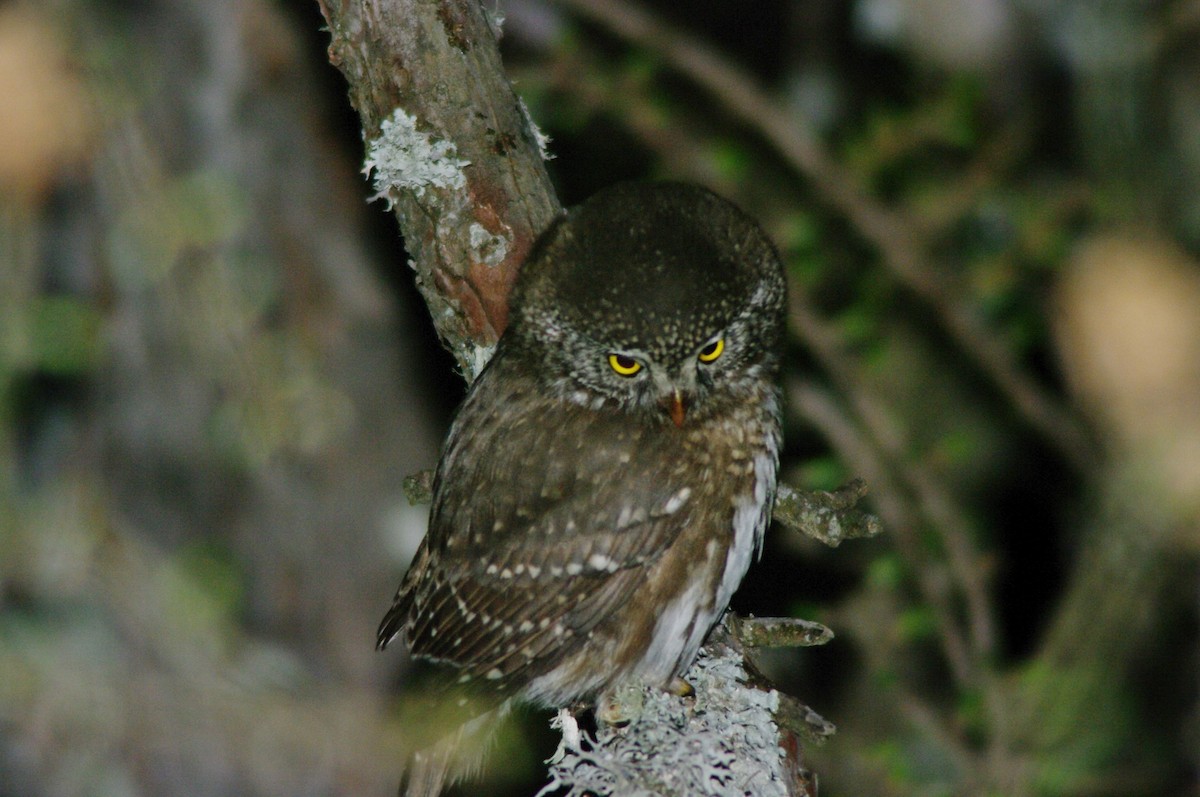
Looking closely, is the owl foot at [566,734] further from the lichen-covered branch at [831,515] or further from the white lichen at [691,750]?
the lichen-covered branch at [831,515]

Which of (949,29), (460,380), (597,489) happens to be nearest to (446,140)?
(597,489)

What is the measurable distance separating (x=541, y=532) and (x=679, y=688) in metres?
0.60

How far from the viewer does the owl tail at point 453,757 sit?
10.7 ft

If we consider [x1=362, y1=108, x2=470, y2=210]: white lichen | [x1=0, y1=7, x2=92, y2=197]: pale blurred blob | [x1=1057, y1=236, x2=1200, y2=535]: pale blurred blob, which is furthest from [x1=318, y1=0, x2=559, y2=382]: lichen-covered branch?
[x1=1057, y1=236, x2=1200, y2=535]: pale blurred blob

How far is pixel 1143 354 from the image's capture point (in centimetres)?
522

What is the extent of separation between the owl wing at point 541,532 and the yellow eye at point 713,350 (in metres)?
0.23

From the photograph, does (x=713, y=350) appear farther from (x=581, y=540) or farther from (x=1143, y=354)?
(x=1143, y=354)

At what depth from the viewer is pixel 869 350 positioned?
5117 millimetres

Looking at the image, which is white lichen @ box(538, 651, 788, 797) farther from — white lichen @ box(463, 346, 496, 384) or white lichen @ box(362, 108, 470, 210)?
white lichen @ box(362, 108, 470, 210)

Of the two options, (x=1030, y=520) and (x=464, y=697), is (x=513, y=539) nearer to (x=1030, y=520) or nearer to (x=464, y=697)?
(x=464, y=697)

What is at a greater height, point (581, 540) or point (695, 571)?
point (581, 540)

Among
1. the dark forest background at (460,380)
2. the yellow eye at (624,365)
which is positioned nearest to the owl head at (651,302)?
the yellow eye at (624,365)

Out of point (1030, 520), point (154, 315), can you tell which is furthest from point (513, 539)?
point (1030, 520)

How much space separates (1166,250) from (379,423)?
11.8ft
